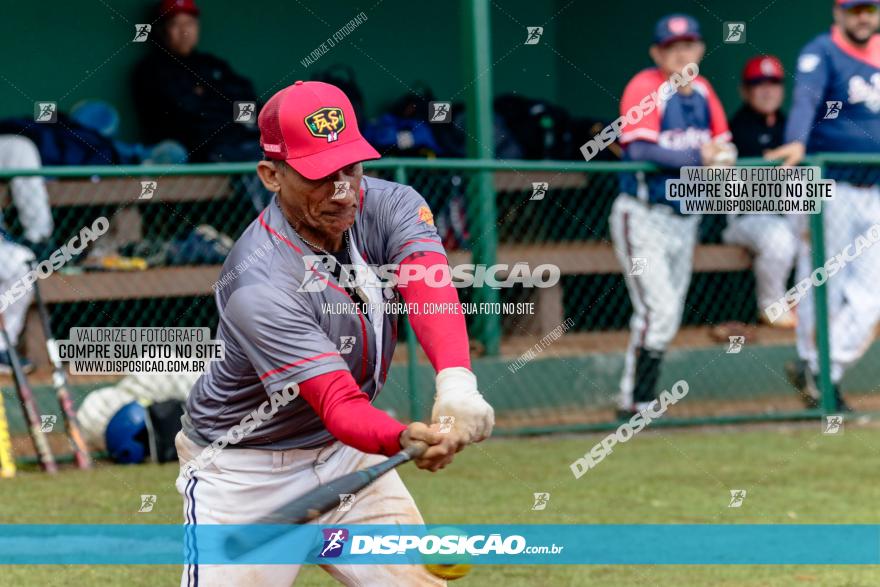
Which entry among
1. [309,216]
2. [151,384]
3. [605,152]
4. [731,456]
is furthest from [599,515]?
[605,152]

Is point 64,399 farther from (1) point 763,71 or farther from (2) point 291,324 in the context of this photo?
(1) point 763,71

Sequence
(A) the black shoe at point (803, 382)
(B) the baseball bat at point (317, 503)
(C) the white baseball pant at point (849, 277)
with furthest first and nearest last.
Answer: (A) the black shoe at point (803, 382) < (C) the white baseball pant at point (849, 277) < (B) the baseball bat at point (317, 503)

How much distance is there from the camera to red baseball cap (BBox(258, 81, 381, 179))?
3.55m

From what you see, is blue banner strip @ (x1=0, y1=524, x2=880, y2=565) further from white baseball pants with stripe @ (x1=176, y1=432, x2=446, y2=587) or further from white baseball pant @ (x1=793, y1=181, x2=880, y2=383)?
white baseball pant @ (x1=793, y1=181, x2=880, y2=383)

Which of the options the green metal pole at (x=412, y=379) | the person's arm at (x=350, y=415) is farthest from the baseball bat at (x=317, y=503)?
the green metal pole at (x=412, y=379)

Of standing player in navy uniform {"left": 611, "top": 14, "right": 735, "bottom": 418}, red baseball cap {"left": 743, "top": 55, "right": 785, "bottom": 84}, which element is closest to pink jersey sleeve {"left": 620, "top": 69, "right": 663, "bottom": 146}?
standing player in navy uniform {"left": 611, "top": 14, "right": 735, "bottom": 418}

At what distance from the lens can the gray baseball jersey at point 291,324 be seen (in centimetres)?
354

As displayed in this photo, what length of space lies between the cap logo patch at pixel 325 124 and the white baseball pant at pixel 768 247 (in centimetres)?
620

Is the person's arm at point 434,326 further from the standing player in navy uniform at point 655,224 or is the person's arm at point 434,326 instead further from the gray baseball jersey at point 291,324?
the standing player in navy uniform at point 655,224

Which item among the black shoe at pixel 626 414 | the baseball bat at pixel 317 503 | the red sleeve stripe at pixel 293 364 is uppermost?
the red sleeve stripe at pixel 293 364

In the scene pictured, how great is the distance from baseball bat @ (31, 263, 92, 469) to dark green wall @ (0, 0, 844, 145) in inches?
116

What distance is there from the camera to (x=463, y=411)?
336cm

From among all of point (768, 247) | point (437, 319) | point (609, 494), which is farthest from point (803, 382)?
point (437, 319)

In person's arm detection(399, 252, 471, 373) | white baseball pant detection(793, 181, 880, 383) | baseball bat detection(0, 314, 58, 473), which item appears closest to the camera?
person's arm detection(399, 252, 471, 373)
